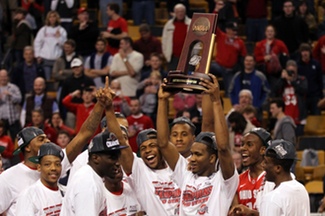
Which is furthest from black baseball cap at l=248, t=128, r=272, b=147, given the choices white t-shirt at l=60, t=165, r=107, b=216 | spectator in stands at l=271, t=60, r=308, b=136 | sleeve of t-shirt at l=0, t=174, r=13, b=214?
spectator in stands at l=271, t=60, r=308, b=136

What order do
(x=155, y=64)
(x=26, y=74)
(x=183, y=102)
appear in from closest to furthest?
(x=183, y=102)
(x=155, y=64)
(x=26, y=74)

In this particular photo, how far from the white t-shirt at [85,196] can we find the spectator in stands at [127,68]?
962 cm

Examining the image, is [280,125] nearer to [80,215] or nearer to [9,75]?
[9,75]

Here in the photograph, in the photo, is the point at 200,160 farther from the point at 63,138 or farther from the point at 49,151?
the point at 63,138

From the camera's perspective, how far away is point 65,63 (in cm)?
2039

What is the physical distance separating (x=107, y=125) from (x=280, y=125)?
6310mm

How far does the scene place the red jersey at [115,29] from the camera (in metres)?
21.1

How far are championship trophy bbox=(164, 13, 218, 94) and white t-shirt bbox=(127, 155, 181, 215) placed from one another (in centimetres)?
97

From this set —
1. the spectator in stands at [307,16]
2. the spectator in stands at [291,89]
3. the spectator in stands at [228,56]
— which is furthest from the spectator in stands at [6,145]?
the spectator in stands at [307,16]

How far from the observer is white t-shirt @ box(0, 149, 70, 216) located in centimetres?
1159

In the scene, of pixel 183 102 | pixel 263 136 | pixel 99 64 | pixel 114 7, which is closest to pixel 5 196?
pixel 263 136

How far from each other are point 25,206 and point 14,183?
778 millimetres

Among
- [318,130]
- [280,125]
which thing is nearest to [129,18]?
[318,130]

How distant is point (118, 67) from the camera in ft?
65.2
